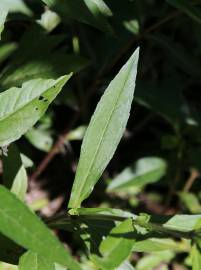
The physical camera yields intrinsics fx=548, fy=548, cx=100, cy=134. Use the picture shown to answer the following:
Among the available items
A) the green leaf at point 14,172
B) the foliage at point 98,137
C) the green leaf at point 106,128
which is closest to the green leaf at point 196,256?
the foliage at point 98,137

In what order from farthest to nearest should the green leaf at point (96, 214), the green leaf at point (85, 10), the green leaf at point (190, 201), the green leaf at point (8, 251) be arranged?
the green leaf at point (190, 201) → the green leaf at point (85, 10) → the green leaf at point (8, 251) → the green leaf at point (96, 214)

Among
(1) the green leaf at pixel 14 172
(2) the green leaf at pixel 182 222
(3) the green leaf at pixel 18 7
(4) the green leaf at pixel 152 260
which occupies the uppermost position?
(3) the green leaf at pixel 18 7

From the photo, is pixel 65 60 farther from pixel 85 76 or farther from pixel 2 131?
pixel 85 76

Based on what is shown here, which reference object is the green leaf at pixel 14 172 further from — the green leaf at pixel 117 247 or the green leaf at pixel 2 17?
the green leaf at pixel 117 247

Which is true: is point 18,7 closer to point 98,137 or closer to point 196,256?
point 98,137

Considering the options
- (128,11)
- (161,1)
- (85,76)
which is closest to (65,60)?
(128,11)

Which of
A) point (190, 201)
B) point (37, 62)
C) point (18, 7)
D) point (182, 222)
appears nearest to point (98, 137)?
point (182, 222)
